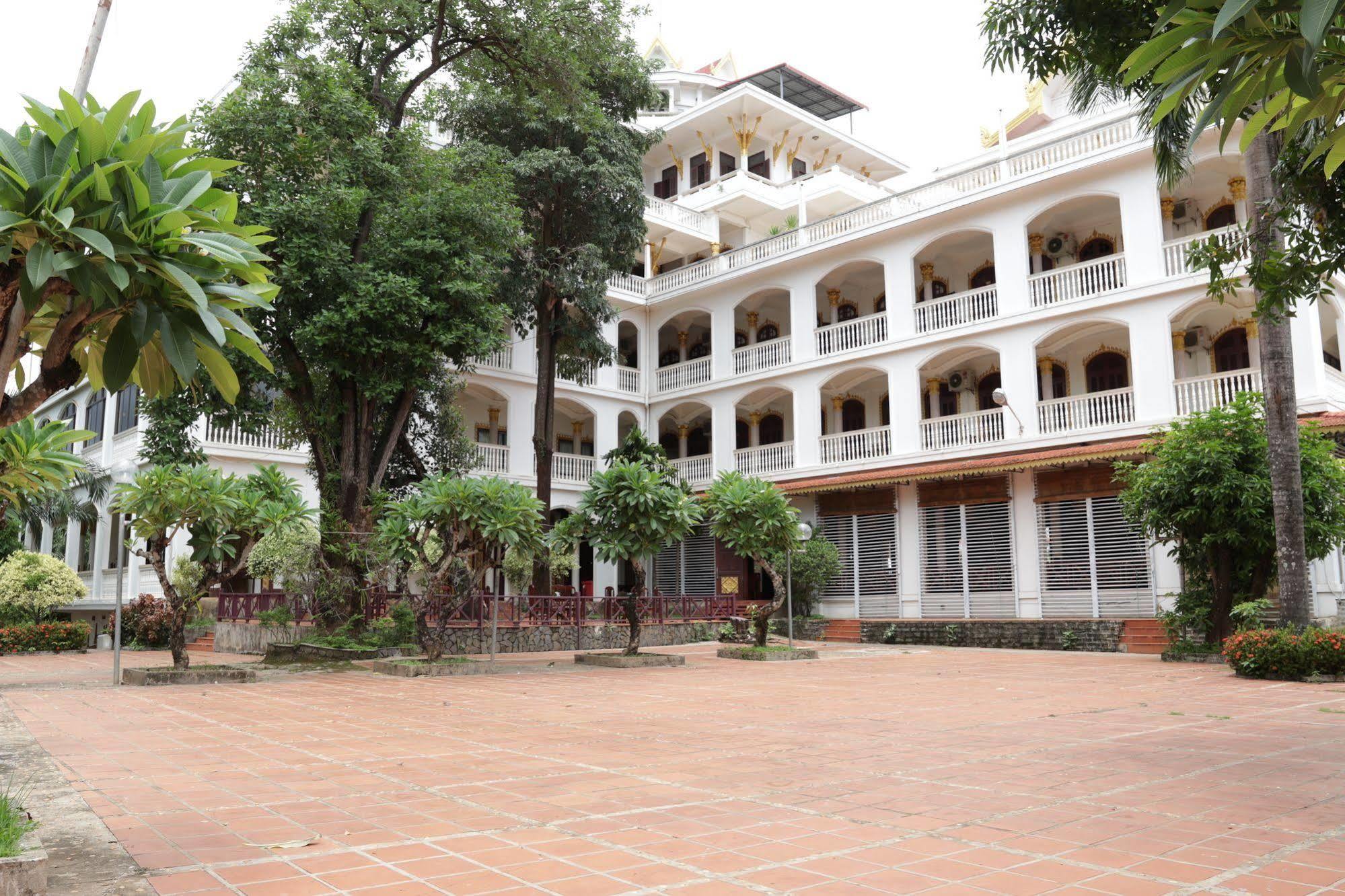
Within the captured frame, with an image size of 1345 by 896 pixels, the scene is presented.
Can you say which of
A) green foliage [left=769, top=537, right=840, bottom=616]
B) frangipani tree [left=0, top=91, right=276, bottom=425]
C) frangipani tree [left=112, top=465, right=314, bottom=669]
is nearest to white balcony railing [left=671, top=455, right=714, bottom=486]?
green foliage [left=769, top=537, right=840, bottom=616]

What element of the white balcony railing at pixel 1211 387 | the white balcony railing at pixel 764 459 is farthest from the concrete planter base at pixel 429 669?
the white balcony railing at pixel 1211 387

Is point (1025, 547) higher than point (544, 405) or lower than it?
lower

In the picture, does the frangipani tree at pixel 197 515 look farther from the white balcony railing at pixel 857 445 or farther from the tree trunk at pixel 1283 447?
the white balcony railing at pixel 857 445

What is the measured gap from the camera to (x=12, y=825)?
360 centimetres

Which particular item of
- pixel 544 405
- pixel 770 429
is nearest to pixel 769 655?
pixel 544 405

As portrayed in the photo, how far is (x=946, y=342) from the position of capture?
75.2ft

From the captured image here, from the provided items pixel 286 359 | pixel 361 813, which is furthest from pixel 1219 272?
pixel 286 359

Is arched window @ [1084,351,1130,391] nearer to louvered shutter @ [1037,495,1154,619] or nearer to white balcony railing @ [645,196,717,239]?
louvered shutter @ [1037,495,1154,619]

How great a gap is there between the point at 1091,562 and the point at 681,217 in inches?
616

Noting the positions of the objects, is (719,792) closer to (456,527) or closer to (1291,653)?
(456,527)

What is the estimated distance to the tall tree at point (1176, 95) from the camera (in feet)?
10.2

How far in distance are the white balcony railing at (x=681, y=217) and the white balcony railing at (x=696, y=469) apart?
6.88 m

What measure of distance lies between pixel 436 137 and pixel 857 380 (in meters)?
13.1

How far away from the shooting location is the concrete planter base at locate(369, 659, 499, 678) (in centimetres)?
1346
